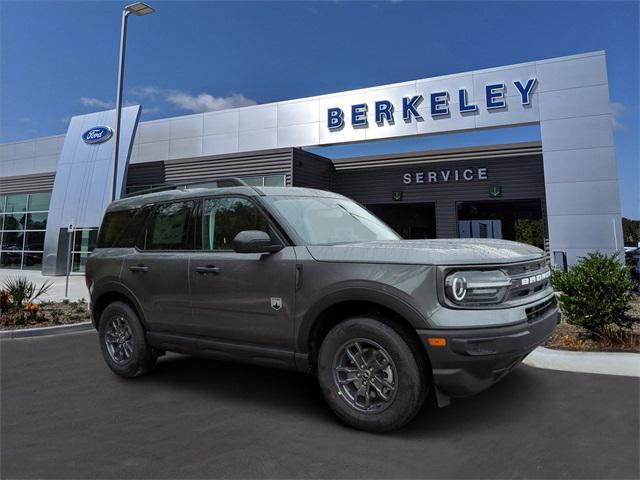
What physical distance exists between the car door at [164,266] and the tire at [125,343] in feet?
0.92

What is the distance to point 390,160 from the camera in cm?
1867

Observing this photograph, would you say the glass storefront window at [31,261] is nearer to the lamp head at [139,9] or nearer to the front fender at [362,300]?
the lamp head at [139,9]

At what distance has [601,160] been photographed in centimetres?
1402

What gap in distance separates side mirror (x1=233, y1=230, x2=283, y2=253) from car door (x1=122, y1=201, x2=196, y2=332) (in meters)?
1.00

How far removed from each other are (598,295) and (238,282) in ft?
16.0

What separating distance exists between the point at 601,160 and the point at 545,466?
1406 centimetres

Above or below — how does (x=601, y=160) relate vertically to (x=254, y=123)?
below

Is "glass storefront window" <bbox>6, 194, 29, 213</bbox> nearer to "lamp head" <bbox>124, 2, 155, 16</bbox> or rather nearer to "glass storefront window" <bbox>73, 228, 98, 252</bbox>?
"glass storefront window" <bbox>73, 228, 98, 252</bbox>

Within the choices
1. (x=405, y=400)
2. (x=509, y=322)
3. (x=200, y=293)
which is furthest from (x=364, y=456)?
(x=200, y=293)

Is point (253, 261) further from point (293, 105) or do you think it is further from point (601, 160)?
point (293, 105)

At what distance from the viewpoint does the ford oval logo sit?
2139 centimetres

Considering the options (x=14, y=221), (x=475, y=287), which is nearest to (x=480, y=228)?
(x=475, y=287)

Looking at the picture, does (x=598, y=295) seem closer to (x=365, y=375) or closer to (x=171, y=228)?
(x=365, y=375)

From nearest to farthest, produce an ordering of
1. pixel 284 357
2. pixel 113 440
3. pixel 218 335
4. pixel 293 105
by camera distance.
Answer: pixel 113 440, pixel 284 357, pixel 218 335, pixel 293 105
